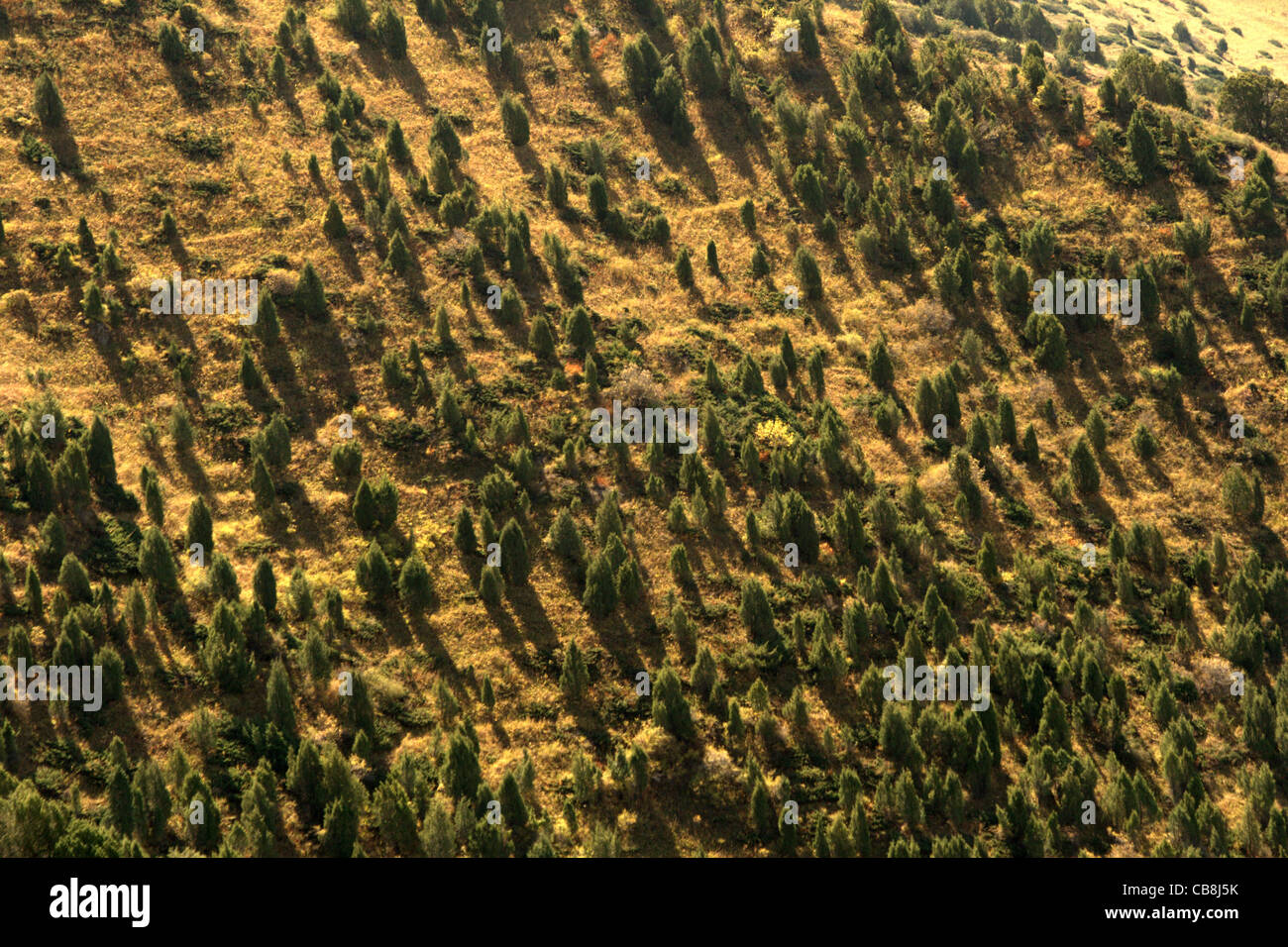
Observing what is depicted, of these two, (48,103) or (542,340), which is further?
(48,103)

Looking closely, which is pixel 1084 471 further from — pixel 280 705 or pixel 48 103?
pixel 48 103

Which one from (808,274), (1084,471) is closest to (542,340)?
(808,274)

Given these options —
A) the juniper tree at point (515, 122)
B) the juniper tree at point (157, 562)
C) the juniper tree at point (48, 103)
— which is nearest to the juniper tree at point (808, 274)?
the juniper tree at point (515, 122)

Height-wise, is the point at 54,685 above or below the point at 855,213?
below

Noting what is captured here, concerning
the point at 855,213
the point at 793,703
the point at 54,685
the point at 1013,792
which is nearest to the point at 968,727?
the point at 1013,792

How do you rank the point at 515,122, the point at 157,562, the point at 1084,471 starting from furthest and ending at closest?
the point at 515,122 < the point at 1084,471 < the point at 157,562

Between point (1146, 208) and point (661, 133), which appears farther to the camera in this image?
point (661, 133)

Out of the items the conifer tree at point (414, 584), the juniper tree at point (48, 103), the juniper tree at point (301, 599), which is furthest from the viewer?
the juniper tree at point (48, 103)

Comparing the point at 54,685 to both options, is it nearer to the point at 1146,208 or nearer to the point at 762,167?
the point at 762,167

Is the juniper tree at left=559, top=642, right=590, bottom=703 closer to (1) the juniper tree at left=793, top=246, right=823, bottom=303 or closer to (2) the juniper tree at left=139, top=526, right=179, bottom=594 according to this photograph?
(2) the juniper tree at left=139, top=526, right=179, bottom=594

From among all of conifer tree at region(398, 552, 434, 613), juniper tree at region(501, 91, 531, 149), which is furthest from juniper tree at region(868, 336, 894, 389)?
juniper tree at region(501, 91, 531, 149)

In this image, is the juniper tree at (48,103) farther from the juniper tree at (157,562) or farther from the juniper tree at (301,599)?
the juniper tree at (301,599)
